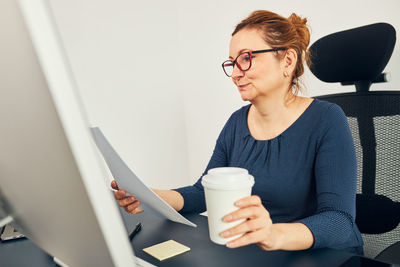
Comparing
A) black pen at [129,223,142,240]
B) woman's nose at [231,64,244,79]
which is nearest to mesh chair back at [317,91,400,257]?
woman's nose at [231,64,244,79]

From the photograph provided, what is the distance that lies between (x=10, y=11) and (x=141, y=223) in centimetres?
69

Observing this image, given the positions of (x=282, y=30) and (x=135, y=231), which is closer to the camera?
(x=135, y=231)

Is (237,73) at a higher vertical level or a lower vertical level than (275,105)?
higher

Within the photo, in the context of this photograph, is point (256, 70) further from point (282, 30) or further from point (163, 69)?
point (163, 69)

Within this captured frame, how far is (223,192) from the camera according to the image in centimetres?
48

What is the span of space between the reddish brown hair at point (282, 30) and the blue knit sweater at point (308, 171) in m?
0.21

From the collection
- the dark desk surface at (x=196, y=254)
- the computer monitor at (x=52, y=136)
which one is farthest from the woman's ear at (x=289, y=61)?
the computer monitor at (x=52, y=136)

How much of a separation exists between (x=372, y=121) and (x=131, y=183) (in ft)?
2.56

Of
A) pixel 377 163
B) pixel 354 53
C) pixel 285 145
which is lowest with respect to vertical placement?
pixel 377 163

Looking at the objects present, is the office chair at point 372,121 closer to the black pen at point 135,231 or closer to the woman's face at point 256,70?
the woman's face at point 256,70

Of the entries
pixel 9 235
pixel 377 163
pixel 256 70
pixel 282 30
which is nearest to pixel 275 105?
pixel 256 70

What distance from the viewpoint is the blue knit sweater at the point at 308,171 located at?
79cm

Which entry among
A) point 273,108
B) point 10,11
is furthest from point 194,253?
point 273,108

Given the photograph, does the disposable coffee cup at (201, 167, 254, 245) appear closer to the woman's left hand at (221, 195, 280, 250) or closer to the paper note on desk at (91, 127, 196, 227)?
the woman's left hand at (221, 195, 280, 250)
